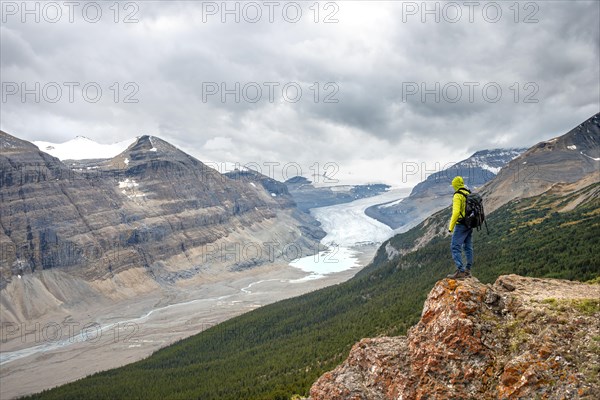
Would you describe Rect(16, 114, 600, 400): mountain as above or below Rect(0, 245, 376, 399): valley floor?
above

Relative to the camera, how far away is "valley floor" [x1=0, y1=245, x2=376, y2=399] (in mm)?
107250

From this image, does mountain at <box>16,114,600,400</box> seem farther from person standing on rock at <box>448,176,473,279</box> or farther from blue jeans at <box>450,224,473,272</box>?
blue jeans at <box>450,224,473,272</box>

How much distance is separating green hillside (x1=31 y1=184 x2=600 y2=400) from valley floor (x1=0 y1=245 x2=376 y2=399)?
21389 mm

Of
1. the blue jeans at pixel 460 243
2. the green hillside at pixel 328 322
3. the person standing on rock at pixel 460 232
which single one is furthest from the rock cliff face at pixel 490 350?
the green hillside at pixel 328 322

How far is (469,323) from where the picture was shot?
634 inches

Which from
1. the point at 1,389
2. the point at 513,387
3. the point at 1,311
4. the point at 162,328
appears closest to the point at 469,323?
the point at 513,387

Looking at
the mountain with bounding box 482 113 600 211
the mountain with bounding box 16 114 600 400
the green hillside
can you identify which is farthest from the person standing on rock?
the mountain with bounding box 482 113 600 211

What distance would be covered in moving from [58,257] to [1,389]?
105578 millimetres

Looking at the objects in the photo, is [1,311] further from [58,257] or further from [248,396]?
[248,396]

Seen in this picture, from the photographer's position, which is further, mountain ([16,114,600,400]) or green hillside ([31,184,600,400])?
green hillside ([31,184,600,400])

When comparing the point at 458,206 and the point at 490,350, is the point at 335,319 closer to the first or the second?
the point at 458,206

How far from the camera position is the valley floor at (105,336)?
352 feet

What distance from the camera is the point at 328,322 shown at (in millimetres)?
88438

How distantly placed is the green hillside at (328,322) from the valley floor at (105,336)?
2139 cm
